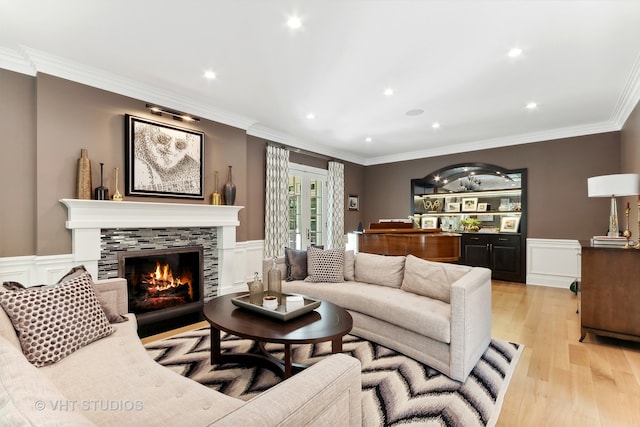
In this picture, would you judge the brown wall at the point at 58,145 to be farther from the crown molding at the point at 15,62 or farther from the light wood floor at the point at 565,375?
the light wood floor at the point at 565,375

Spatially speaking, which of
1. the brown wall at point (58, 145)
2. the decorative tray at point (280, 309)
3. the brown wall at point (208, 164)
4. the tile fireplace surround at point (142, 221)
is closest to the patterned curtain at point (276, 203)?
the brown wall at point (208, 164)

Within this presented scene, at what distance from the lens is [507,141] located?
5.89 meters

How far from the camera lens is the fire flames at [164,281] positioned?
3943 millimetres

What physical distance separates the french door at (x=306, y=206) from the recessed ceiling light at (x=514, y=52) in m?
3.99

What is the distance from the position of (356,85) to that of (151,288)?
3505 mm

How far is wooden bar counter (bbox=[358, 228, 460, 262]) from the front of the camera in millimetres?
4609

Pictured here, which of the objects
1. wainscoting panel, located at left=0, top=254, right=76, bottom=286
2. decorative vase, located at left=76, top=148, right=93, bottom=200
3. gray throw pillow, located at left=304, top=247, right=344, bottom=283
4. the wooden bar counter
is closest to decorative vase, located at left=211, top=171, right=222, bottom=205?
decorative vase, located at left=76, top=148, right=93, bottom=200

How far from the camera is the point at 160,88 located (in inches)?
148

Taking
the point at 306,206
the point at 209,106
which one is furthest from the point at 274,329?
the point at 306,206

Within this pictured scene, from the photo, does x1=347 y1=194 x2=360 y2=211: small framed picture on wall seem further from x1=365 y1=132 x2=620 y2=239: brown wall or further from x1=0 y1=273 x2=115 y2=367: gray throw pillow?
x1=0 y1=273 x2=115 y2=367: gray throw pillow

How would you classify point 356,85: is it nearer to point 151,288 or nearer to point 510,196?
point 151,288

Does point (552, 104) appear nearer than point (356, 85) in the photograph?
No

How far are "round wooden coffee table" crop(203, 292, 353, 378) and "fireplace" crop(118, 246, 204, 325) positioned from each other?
5.15 ft

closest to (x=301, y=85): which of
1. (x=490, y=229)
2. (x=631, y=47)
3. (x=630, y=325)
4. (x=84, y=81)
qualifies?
(x=84, y=81)
